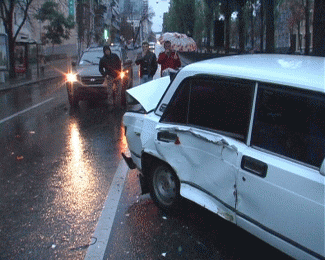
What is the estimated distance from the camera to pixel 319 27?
14.0 meters

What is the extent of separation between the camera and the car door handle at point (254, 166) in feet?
11.1

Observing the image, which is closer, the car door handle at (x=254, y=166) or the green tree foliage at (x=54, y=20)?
the car door handle at (x=254, y=166)

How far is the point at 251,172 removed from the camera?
3.50 meters

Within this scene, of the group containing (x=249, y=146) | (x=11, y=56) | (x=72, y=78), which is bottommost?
(x=249, y=146)

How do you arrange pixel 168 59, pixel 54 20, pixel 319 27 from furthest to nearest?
pixel 54 20, pixel 319 27, pixel 168 59

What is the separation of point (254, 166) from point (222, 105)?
844 mm

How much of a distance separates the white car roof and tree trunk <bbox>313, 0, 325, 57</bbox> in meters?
10.4

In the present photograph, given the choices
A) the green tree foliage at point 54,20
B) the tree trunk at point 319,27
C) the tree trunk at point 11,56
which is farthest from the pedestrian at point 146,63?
the green tree foliage at point 54,20

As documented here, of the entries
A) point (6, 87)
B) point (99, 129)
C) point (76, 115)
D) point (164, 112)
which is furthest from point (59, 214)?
point (6, 87)

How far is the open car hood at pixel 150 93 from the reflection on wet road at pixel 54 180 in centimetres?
134

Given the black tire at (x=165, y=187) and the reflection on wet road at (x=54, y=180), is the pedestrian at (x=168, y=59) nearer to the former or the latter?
the reflection on wet road at (x=54, y=180)

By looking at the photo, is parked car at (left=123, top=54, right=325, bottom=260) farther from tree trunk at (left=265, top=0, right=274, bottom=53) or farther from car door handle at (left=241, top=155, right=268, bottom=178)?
tree trunk at (left=265, top=0, right=274, bottom=53)

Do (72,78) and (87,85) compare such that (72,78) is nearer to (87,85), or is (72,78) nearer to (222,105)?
(87,85)

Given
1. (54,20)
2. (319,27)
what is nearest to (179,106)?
(319,27)
